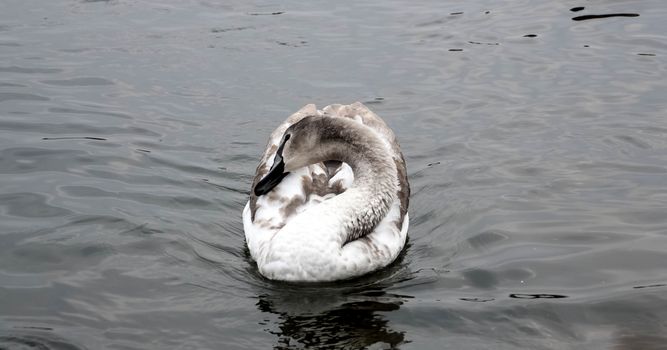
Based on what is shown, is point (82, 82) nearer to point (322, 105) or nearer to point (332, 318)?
point (322, 105)

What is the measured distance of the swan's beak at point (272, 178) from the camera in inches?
349

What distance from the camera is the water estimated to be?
7434 mm

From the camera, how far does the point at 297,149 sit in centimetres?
902

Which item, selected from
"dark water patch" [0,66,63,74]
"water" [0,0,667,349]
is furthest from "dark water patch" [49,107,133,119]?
"dark water patch" [0,66,63,74]

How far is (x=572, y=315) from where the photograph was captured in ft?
24.5

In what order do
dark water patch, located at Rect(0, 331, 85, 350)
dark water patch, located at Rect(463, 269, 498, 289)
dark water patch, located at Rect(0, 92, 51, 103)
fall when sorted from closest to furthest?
1. dark water patch, located at Rect(0, 331, 85, 350)
2. dark water patch, located at Rect(463, 269, 498, 289)
3. dark water patch, located at Rect(0, 92, 51, 103)

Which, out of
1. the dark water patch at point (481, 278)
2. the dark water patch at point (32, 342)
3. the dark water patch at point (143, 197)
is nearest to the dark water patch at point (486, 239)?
the dark water patch at point (481, 278)

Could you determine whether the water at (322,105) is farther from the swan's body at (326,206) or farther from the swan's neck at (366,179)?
the swan's neck at (366,179)

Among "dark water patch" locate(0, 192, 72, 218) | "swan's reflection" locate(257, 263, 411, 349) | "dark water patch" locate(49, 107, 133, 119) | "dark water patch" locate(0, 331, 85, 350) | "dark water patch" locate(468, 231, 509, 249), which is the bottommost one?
"dark water patch" locate(468, 231, 509, 249)

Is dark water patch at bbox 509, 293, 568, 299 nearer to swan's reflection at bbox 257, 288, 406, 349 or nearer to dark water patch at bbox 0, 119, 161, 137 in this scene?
swan's reflection at bbox 257, 288, 406, 349

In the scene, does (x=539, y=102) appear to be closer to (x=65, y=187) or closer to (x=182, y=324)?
(x=65, y=187)

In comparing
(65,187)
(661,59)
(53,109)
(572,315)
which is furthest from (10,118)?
(661,59)

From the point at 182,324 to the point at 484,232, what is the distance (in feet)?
10.5

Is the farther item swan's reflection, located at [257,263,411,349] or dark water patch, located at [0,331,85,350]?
swan's reflection, located at [257,263,411,349]
